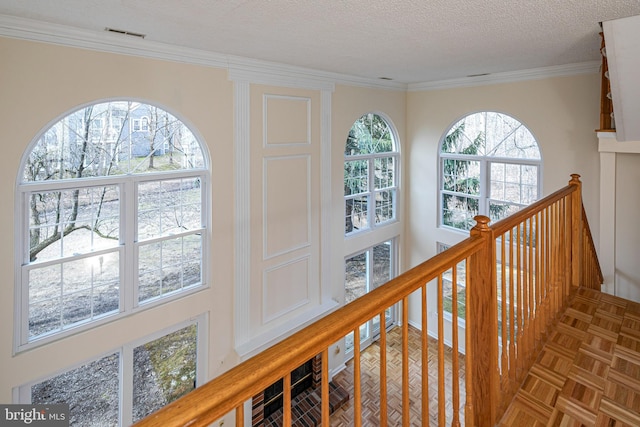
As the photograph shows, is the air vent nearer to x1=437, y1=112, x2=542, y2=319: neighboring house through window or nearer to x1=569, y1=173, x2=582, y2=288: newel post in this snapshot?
x1=569, y1=173, x2=582, y2=288: newel post

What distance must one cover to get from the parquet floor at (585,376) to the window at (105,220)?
3195 millimetres

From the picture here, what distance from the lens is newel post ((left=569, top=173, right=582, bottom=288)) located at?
2.60 metres

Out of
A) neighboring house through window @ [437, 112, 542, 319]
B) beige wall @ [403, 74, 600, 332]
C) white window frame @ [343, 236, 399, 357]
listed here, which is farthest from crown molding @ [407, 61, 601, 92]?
white window frame @ [343, 236, 399, 357]

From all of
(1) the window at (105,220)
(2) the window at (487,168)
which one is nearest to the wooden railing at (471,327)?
(2) the window at (487,168)

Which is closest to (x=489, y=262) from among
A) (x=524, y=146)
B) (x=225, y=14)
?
(x=225, y=14)

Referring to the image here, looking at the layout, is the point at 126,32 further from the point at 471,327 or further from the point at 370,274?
the point at 370,274

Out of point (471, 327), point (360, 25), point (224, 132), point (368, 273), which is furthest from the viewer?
point (368, 273)

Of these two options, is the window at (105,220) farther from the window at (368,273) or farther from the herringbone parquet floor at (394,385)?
the window at (368,273)

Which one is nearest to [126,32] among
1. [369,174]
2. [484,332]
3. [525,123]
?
[484,332]

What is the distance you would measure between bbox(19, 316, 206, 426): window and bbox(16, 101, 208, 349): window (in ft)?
1.48

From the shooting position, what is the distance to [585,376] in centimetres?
185

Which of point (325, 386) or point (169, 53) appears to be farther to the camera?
point (169, 53)

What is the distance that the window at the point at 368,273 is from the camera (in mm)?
5940

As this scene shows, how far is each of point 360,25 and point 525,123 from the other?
10.8ft
